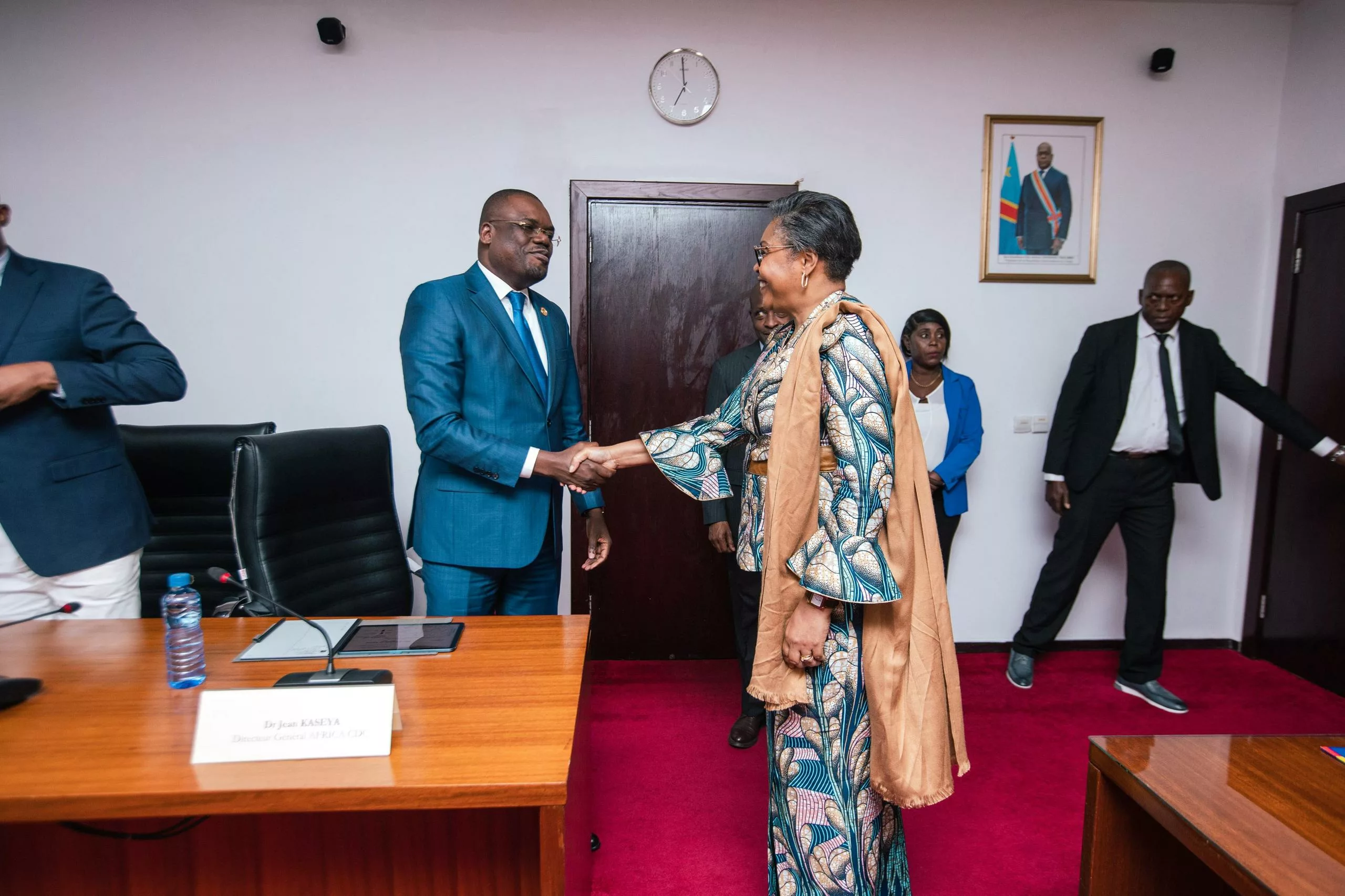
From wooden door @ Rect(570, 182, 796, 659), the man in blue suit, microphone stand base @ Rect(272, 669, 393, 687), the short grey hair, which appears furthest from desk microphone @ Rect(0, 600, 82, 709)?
wooden door @ Rect(570, 182, 796, 659)

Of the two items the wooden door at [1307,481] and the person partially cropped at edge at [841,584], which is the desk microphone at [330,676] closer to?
the person partially cropped at edge at [841,584]

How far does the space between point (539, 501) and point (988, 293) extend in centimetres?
243

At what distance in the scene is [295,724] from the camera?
1077mm

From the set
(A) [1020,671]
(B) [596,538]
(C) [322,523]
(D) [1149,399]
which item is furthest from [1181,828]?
(D) [1149,399]

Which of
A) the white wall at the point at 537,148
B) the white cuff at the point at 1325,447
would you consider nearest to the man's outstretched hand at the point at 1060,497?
the white wall at the point at 537,148

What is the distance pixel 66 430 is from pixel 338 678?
1.06 m

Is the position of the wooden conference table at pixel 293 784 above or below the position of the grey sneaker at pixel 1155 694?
above

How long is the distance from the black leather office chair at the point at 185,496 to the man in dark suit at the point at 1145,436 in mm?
3030

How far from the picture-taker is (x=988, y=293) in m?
3.35

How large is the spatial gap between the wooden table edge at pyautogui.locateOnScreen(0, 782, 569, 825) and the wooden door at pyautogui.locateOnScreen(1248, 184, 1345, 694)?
141 inches

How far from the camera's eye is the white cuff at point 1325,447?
110 inches

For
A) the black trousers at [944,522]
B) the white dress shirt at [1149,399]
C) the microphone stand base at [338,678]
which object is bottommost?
the black trousers at [944,522]

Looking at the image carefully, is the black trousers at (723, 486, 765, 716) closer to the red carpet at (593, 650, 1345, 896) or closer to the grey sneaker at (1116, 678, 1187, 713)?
the red carpet at (593, 650, 1345, 896)

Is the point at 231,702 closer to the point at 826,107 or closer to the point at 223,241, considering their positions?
the point at 223,241
